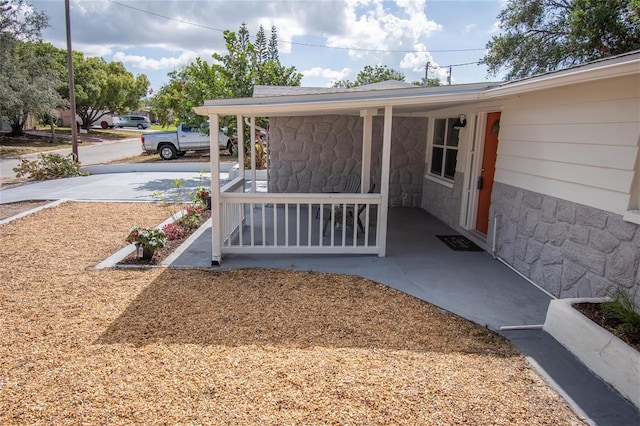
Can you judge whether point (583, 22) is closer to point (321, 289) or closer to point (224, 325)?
point (321, 289)

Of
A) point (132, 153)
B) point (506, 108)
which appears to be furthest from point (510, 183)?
point (132, 153)

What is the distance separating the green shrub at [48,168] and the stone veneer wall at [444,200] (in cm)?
1109

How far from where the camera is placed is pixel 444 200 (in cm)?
727

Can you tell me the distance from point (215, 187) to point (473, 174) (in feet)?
12.5

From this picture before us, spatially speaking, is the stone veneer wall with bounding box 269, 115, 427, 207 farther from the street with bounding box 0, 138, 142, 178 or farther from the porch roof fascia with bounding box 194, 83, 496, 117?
the street with bounding box 0, 138, 142, 178

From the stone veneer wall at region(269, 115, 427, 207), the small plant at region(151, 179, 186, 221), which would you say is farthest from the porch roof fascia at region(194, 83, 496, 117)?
the small plant at region(151, 179, 186, 221)

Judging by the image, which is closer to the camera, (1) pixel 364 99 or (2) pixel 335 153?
(1) pixel 364 99

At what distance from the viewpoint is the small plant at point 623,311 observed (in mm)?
2893

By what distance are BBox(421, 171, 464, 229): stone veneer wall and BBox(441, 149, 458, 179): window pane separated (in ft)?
0.76

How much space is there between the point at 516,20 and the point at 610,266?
37.9 ft

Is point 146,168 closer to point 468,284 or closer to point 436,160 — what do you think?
point 436,160

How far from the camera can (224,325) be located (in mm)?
3602

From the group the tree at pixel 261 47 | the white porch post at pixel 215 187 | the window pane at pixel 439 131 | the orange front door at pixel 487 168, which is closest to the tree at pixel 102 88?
the tree at pixel 261 47

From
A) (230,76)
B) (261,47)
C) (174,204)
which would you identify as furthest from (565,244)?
(261,47)
